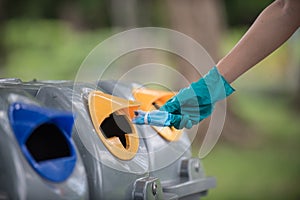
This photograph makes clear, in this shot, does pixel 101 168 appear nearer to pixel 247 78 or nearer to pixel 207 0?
pixel 207 0

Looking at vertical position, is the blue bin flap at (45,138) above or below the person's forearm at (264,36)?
below

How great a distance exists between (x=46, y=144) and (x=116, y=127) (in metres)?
0.51

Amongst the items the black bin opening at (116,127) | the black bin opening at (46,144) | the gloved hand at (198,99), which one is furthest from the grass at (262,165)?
the black bin opening at (46,144)

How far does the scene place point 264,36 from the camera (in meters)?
2.40

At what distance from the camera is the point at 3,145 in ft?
5.74

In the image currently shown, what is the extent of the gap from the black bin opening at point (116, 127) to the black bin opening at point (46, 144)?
14.7 inches

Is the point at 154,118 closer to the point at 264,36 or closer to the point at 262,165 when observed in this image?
the point at 264,36

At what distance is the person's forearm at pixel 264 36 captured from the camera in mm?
2377

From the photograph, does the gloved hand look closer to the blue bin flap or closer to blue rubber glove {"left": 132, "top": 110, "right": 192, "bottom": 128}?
blue rubber glove {"left": 132, "top": 110, "right": 192, "bottom": 128}

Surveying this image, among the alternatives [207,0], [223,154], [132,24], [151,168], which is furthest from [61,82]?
[132,24]

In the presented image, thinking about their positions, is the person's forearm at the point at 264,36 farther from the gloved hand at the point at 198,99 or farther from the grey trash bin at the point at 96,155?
the grey trash bin at the point at 96,155

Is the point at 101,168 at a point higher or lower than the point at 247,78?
lower

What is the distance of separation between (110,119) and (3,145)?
0.71 metres

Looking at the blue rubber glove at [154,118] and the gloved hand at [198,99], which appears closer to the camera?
the blue rubber glove at [154,118]
